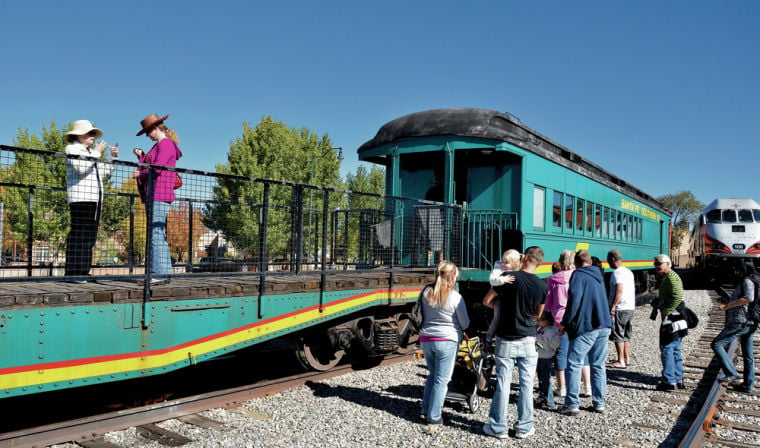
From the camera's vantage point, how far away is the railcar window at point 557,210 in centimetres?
991

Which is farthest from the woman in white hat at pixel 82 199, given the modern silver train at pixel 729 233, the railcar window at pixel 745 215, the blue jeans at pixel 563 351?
the railcar window at pixel 745 215

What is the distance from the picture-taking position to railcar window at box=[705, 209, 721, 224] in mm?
22544

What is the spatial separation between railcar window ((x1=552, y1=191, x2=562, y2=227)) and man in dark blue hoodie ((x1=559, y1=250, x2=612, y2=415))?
4.12m

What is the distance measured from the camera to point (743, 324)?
6.71 m

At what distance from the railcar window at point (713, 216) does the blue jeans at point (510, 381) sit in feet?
69.2

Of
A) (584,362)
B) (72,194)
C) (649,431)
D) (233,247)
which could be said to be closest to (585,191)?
(584,362)

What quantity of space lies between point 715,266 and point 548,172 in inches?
661

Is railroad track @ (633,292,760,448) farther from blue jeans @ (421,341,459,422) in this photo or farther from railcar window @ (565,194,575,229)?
railcar window @ (565,194,575,229)

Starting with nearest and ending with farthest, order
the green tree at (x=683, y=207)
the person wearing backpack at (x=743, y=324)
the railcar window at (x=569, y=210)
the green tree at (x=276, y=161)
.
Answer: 1. the person wearing backpack at (x=743, y=324)
2. the railcar window at (x=569, y=210)
3. the green tree at (x=276, y=161)
4. the green tree at (x=683, y=207)

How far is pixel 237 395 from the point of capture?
5.83 m

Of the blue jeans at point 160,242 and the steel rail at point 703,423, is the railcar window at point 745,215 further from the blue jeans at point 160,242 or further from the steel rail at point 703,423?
the blue jeans at point 160,242

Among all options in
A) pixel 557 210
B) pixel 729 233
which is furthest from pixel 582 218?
pixel 729 233

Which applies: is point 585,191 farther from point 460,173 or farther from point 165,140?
point 165,140

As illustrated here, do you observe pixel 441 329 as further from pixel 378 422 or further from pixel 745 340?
pixel 745 340
